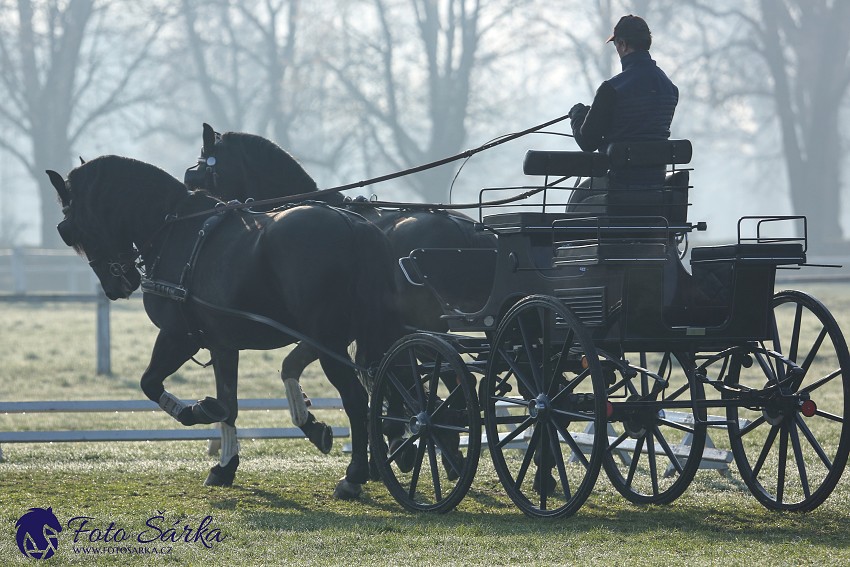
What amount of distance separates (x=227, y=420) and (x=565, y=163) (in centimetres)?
318

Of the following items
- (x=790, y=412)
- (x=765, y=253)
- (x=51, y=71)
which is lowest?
(x=790, y=412)

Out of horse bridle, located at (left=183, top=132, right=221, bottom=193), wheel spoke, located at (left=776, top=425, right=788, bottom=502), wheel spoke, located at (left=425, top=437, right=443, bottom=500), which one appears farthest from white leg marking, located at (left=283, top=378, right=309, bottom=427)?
wheel spoke, located at (left=776, top=425, right=788, bottom=502)

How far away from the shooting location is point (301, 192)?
9.39 m

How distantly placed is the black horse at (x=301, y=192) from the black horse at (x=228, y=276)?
0.23 meters

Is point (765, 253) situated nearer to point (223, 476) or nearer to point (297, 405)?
point (297, 405)

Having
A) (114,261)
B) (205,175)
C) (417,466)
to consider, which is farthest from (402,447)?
(205,175)

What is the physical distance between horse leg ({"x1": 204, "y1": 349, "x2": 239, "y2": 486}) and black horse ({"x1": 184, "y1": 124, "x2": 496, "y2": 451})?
1.20 feet

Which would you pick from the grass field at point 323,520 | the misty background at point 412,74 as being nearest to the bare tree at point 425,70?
the misty background at point 412,74

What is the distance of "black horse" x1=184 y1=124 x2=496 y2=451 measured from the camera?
8.21 metres

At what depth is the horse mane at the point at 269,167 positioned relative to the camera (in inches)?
371

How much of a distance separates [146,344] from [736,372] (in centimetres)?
1491

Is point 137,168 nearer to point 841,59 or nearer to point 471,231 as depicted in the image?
point 471,231

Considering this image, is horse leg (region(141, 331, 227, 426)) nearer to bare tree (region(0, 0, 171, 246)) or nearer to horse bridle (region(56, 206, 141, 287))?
horse bridle (region(56, 206, 141, 287))

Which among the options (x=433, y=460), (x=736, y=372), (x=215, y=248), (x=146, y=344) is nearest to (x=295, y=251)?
(x=215, y=248)
